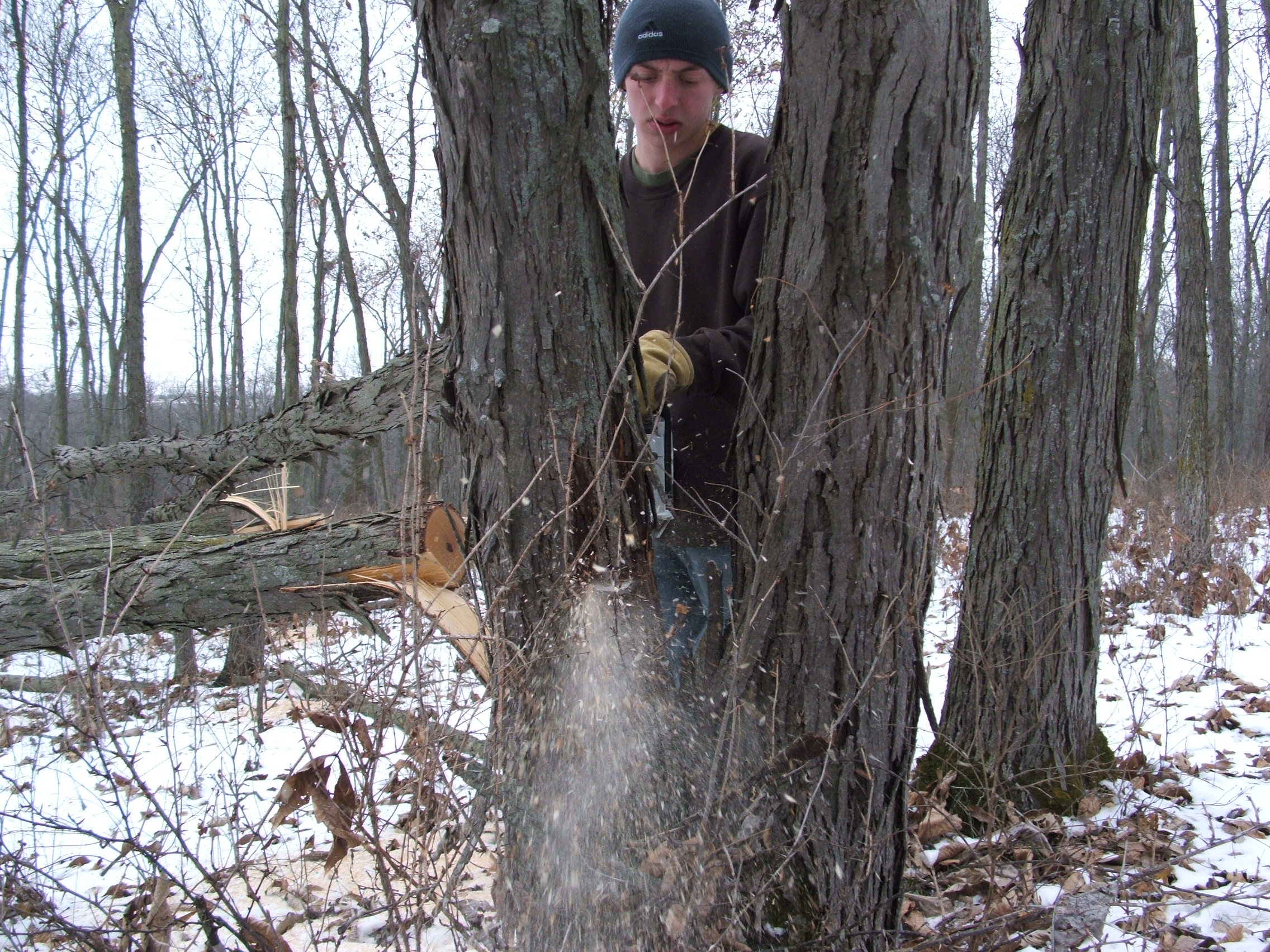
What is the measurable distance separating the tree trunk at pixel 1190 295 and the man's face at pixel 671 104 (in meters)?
6.21

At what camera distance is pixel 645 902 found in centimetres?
167

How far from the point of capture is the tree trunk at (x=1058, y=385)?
2717 mm

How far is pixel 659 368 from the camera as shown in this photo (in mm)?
1762

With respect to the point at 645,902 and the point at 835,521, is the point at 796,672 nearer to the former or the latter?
the point at 835,521

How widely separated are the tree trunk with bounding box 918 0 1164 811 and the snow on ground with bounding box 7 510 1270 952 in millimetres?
297

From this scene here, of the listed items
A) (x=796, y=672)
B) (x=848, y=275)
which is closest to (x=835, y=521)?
(x=796, y=672)

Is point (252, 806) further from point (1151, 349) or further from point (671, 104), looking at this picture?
point (1151, 349)

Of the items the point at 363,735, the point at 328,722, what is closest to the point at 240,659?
the point at 328,722

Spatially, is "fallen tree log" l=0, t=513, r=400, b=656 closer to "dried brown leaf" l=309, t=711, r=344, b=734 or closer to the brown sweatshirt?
"dried brown leaf" l=309, t=711, r=344, b=734

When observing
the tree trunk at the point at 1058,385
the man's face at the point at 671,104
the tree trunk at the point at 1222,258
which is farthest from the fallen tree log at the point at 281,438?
the tree trunk at the point at 1222,258

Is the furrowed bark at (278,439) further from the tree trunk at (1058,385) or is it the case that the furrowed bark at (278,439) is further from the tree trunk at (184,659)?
the tree trunk at (1058,385)

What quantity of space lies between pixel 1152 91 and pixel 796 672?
2.54 metres

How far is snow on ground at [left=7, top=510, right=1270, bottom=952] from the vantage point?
1673 millimetres

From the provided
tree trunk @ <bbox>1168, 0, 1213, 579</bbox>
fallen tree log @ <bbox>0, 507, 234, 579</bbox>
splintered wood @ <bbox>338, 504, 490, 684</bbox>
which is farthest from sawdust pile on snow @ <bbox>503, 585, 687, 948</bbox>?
tree trunk @ <bbox>1168, 0, 1213, 579</bbox>
